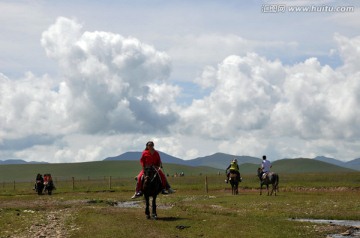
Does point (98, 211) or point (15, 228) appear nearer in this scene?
point (15, 228)

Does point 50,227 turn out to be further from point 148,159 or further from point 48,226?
point 148,159

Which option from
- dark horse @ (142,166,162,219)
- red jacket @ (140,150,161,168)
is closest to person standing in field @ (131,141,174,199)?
red jacket @ (140,150,161,168)

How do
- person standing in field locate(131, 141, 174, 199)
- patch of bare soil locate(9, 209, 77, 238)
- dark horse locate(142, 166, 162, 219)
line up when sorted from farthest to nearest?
person standing in field locate(131, 141, 174, 199)
dark horse locate(142, 166, 162, 219)
patch of bare soil locate(9, 209, 77, 238)

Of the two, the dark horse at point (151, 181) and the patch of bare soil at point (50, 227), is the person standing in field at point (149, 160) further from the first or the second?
the patch of bare soil at point (50, 227)

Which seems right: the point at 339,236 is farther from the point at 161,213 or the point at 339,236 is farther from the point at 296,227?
the point at 161,213

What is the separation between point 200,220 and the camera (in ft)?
82.6

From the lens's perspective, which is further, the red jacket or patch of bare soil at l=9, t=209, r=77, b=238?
the red jacket

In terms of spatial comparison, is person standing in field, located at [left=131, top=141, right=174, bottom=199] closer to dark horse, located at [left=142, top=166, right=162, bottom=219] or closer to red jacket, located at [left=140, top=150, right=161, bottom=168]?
red jacket, located at [left=140, top=150, right=161, bottom=168]

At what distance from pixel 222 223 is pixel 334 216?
7.63 metres

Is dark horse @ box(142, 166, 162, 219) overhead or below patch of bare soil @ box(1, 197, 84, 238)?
overhead

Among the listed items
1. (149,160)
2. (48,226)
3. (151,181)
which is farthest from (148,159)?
(48,226)

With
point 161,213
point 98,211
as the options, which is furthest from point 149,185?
point 98,211

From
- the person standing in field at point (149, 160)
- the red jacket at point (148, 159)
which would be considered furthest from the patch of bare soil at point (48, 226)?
the red jacket at point (148, 159)

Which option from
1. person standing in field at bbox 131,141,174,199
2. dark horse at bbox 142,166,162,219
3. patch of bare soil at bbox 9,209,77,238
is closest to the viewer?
patch of bare soil at bbox 9,209,77,238
